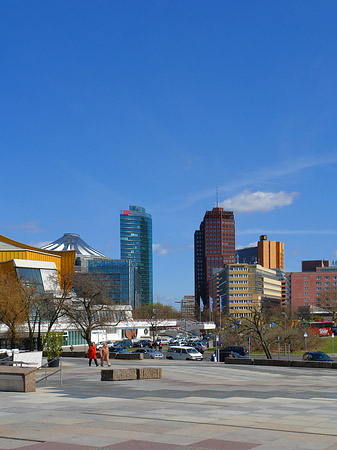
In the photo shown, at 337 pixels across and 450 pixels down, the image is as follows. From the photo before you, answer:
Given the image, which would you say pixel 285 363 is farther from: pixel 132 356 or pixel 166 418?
pixel 166 418

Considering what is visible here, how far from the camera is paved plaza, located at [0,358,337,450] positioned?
11.2m

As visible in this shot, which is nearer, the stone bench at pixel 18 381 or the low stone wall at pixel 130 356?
the stone bench at pixel 18 381

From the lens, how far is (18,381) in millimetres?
21438

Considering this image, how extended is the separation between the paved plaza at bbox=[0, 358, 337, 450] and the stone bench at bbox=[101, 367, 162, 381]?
2397 mm

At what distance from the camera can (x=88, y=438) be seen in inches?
460

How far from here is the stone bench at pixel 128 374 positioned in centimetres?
2602

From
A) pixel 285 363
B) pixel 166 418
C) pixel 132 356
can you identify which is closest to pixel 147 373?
pixel 166 418

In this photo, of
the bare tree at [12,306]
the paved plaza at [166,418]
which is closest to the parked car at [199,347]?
the bare tree at [12,306]

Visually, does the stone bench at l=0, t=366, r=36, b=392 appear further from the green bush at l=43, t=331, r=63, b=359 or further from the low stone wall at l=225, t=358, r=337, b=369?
the low stone wall at l=225, t=358, r=337, b=369

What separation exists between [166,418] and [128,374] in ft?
40.8

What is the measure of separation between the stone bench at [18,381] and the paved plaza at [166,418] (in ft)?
2.17

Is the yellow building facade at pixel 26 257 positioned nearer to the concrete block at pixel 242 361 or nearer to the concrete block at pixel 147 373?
the concrete block at pixel 242 361

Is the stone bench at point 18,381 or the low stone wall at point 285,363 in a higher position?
the stone bench at point 18,381

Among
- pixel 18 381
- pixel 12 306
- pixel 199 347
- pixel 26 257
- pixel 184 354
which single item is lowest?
pixel 199 347
